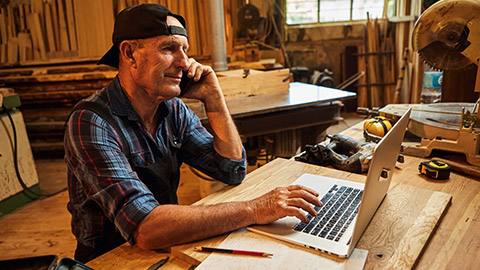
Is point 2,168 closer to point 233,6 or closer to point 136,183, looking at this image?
point 136,183

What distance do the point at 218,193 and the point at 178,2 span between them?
440cm

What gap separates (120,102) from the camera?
4.62ft

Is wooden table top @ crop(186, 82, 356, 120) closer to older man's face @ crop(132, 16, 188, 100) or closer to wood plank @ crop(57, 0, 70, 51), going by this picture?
older man's face @ crop(132, 16, 188, 100)

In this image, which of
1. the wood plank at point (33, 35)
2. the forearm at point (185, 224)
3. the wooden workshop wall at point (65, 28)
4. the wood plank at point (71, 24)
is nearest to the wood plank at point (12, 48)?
the wooden workshop wall at point (65, 28)

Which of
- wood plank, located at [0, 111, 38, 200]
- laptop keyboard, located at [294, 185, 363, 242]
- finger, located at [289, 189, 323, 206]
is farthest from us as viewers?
wood plank, located at [0, 111, 38, 200]

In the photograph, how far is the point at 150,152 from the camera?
149 cm

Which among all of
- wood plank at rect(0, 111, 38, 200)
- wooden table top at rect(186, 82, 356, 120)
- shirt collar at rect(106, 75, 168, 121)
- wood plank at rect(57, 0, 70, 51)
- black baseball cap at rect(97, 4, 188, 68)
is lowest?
wood plank at rect(0, 111, 38, 200)

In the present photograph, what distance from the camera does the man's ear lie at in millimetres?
1351

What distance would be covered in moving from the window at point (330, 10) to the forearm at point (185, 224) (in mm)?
6070

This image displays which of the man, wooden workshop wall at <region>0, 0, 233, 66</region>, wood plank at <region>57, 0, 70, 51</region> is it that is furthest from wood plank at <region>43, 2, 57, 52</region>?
the man

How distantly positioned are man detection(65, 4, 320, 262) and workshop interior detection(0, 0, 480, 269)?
20cm

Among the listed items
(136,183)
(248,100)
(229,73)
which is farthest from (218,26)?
(136,183)

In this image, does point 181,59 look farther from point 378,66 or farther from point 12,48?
point 378,66

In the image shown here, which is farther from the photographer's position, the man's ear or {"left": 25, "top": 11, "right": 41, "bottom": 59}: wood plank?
{"left": 25, "top": 11, "right": 41, "bottom": 59}: wood plank
